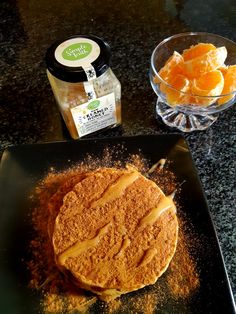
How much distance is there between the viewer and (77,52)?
2.93 ft

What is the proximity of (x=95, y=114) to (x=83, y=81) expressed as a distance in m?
0.13

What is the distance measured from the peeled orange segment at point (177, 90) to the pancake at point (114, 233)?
24 cm

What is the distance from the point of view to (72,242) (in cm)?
79

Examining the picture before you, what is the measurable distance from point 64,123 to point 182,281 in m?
0.57

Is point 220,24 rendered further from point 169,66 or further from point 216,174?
point 216,174

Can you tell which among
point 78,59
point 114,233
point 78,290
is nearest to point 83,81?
point 78,59

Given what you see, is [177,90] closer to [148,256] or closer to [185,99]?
[185,99]

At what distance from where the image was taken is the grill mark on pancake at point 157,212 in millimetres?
816

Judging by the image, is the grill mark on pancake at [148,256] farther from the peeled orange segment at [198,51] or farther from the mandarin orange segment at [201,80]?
the peeled orange segment at [198,51]

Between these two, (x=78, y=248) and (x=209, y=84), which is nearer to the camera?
(x=78, y=248)

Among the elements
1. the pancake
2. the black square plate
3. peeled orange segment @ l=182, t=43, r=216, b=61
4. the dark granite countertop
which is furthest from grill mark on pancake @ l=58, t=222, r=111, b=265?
peeled orange segment @ l=182, t=43, r=216, b=61

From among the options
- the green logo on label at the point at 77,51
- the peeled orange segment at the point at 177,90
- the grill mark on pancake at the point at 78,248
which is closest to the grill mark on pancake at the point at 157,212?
the grill mark on pancake at the point at 78,248

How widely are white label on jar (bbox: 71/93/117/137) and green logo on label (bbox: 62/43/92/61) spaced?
12 cm

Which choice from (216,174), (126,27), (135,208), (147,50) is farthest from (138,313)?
(126,27)
